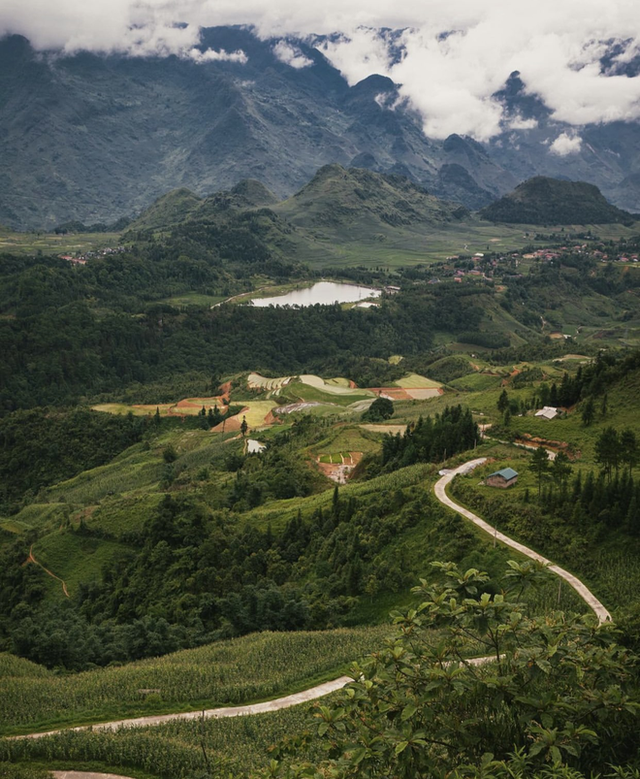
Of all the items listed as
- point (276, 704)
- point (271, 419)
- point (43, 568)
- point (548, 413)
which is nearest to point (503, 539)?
point (276, 704)

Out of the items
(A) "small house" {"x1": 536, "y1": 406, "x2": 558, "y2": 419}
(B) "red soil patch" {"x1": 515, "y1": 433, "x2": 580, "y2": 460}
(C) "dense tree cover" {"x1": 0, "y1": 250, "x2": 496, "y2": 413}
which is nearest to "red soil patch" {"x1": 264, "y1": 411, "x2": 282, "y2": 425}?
(C) "dense tree cover" {"x1": 0, "y1": 250, "x2": 496, "y2": 413}

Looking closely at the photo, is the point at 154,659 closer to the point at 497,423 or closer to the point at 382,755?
the point at 382,755

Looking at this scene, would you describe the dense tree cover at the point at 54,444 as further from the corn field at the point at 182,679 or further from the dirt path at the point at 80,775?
the dirt path at the point at 80,775

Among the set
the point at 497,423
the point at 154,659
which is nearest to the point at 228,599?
the point at 154,659

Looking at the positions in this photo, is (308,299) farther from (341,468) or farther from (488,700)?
(488,700)

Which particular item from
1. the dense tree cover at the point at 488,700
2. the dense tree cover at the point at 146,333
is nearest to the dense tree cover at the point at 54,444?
the dense tree cover at the point at 146,333

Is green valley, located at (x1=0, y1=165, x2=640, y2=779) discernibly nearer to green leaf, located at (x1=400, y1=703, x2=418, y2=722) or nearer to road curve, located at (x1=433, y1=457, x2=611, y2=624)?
green leaf, located at (x1=400, y1=703, x2=418, y2=722)
